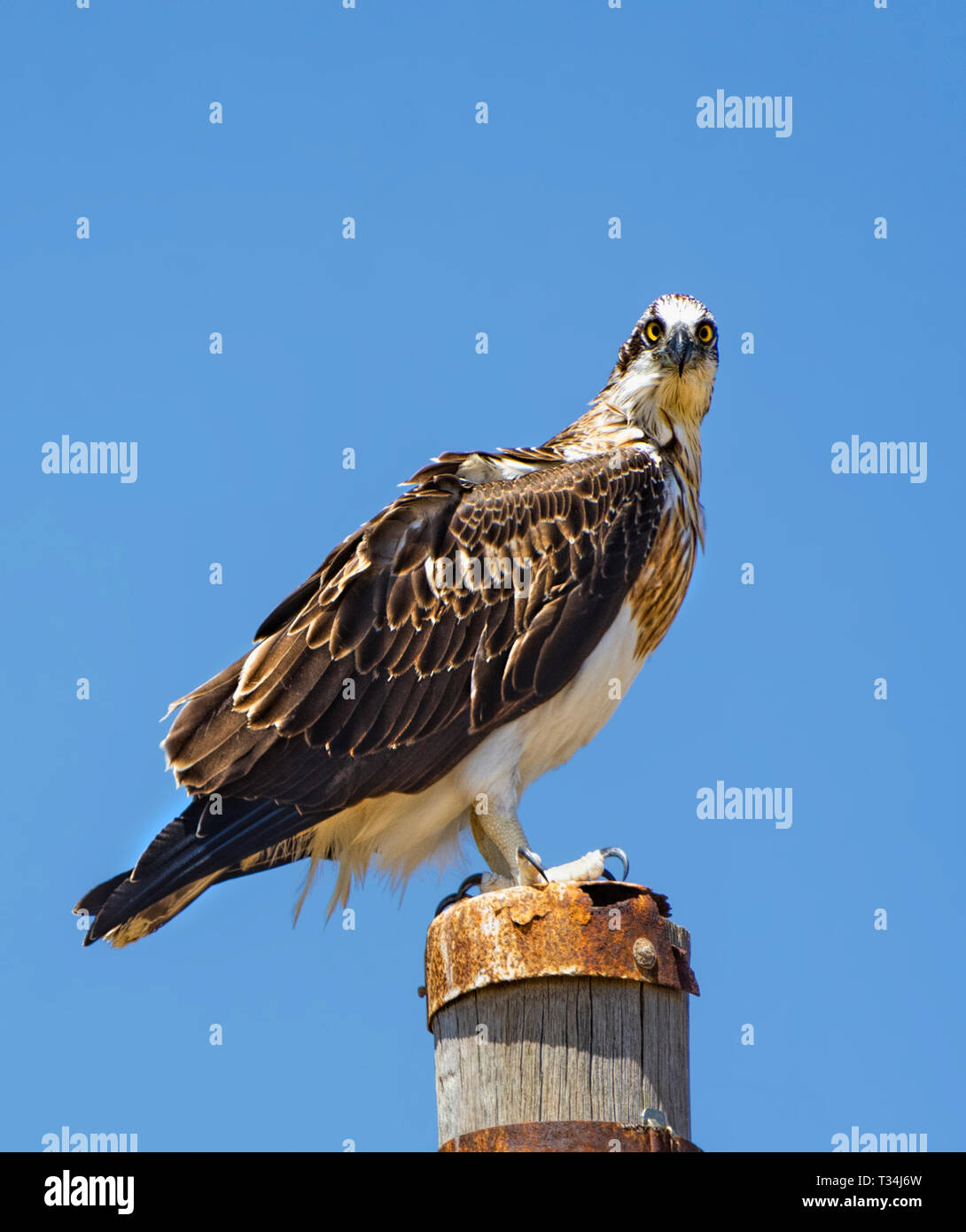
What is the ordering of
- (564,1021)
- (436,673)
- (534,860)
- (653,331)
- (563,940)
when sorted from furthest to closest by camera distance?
(653,331) → (436,673) → (534,860) → (563,940) → (564,1021)

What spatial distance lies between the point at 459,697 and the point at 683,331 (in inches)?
101

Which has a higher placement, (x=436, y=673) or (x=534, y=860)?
(x=436, y=673)

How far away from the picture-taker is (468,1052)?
17.9ft

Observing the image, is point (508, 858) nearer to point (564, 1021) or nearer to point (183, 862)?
point (183, 862)

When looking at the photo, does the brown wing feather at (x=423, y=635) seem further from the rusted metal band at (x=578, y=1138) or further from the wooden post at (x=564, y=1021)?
the rusted metal band at (x=578, y=1138)

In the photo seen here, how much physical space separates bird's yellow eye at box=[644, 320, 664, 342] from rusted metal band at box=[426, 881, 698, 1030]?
170 inches

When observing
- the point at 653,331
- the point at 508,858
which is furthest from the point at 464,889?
the point at 653,331

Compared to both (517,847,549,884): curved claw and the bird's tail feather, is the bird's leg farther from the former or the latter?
the bird's tail feather

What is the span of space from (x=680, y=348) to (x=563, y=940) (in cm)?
450

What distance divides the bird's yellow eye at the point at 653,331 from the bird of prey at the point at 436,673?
697mm

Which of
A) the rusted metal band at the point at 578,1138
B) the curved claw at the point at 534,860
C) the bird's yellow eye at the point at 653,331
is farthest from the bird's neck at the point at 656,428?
the rusted metal band at the point at 578,1138

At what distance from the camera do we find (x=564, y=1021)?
534 centimetres

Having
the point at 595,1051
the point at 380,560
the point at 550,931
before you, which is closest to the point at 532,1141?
the point at 595,1051
